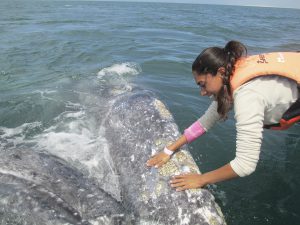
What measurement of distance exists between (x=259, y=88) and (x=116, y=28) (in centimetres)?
2088

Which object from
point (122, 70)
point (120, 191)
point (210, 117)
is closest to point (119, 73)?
point (122, 70)

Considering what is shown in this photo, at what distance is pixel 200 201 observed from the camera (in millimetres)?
4156

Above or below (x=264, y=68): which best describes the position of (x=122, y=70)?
below

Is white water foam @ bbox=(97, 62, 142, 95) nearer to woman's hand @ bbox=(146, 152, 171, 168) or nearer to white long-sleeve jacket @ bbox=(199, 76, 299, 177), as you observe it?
woman's hand @ bbox=(146, 152, 171, 168)

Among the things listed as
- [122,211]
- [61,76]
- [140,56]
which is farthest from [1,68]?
[122,211]

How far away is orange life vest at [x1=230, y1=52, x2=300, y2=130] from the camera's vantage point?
3732 millimetres

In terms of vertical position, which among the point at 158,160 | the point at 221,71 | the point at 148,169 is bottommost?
the point at 148,169

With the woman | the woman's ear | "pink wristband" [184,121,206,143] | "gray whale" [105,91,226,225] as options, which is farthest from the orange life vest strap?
"gray whale" [105,91,226,225]

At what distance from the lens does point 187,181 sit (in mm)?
4273

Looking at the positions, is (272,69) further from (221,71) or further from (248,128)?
(248,128)

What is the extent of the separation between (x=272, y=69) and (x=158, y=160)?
1.91 meters

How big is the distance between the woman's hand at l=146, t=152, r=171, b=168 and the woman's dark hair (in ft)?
4.20

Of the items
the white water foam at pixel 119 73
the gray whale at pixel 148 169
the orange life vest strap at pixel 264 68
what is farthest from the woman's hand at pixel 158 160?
the white water foam at pixel 119 73

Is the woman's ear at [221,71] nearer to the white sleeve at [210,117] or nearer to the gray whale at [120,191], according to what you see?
the white sleeve at [210,117]
